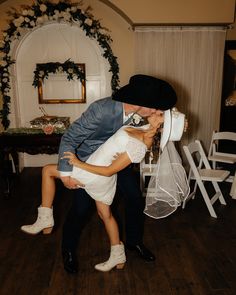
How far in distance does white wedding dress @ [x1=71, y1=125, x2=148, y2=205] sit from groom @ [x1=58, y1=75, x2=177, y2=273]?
0.08 metres

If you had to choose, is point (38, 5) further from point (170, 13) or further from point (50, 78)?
point (170, 13)

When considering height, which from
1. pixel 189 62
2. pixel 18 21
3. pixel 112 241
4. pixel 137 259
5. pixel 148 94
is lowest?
pixel 137 259

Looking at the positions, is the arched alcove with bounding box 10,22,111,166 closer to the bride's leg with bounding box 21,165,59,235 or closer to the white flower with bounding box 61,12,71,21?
the white flower with bounding box 61,12,71,21

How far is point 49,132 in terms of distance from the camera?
3.55 meters

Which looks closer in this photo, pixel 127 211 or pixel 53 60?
pixel 127 211

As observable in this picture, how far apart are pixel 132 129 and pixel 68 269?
115 cm

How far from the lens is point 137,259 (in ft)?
7.54

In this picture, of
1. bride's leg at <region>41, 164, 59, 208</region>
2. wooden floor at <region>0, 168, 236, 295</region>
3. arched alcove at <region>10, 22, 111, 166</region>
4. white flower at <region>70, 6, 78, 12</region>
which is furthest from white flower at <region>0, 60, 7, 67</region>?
bride's leg at <region>41, 164, 59, 208</region>

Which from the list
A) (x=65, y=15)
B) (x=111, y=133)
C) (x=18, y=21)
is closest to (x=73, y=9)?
(x=65, y=15)

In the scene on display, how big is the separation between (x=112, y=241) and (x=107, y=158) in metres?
0.66

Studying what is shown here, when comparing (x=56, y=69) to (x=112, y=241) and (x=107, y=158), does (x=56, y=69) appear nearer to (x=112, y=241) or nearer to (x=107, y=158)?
(x=107, y=158)

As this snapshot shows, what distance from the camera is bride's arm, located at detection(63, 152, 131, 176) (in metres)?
1.77

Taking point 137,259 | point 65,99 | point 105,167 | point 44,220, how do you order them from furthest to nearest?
1. point 65,99
2. point 137,259
3. point 44,220
4. point 105,167

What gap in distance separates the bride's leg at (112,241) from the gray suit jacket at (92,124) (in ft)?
1.34
